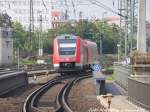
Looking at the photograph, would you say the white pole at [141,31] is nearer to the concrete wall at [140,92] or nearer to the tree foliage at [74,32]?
the concrete wall at [140,92]

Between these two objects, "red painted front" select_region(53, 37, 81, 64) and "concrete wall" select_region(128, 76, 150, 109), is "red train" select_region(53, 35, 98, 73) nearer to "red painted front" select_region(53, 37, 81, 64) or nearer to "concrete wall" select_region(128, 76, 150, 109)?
"red painted front" select_region(53, 37, 81, 64)

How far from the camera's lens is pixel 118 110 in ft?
63.8

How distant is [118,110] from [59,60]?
104ft

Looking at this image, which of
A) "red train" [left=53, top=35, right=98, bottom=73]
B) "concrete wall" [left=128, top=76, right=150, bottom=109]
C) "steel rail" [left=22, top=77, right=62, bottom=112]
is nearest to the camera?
A: "concrete wall" [left=128, top=76, right=150, bottom=109]

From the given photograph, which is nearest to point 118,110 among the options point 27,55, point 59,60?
point 59,60

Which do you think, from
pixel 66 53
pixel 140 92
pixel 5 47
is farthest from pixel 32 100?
pixel 5 47

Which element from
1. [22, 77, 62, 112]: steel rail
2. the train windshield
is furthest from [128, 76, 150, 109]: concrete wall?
the train windshield

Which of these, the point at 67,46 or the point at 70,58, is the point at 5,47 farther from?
the point at 70,58

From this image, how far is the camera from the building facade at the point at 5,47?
90.6 meters

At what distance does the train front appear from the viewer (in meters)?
51.2

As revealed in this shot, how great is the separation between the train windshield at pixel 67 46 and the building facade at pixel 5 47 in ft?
129

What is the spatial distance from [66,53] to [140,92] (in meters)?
30.8

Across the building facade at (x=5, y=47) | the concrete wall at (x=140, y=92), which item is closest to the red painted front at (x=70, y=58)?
the concrete wall at (x=140, y=92)

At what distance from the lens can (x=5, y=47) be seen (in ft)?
301
